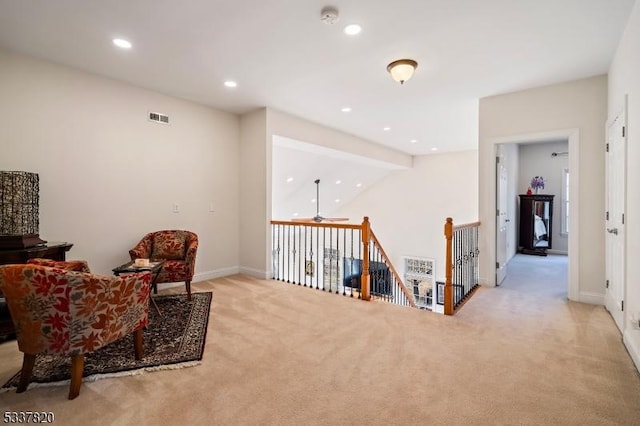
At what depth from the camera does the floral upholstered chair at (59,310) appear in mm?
1886

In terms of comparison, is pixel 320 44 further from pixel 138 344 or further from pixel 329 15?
Answer: pixel 138 344

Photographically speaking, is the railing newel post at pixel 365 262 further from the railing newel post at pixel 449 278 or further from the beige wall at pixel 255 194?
the beige wall at pixel 255 194

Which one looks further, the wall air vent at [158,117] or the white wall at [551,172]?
the white wall at [551,172]

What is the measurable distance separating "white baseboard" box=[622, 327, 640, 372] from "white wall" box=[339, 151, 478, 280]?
6.54 metres

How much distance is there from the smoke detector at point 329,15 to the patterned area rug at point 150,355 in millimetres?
2949

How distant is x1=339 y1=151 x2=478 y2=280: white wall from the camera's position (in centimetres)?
909

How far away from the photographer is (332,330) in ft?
9.99

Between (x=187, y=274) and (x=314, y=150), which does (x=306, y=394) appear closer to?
(x=187, y=274)

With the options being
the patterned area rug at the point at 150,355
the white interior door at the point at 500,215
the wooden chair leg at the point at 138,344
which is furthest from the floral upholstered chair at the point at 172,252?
the white interior door at the point at 500,215

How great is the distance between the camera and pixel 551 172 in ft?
25.1

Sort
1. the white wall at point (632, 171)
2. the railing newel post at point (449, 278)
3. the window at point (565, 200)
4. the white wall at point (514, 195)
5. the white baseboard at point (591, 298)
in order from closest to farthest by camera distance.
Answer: the white wall at point (632, 171), the railing newel post at point (449, 278), the white baseboard at point (591, 298), the white wall at point (514, 195), the window at point (565, 200)

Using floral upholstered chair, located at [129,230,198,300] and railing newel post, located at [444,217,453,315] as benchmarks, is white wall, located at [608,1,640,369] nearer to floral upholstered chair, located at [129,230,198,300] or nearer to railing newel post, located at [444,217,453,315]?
railing newel post, located at [444,217,453,315]

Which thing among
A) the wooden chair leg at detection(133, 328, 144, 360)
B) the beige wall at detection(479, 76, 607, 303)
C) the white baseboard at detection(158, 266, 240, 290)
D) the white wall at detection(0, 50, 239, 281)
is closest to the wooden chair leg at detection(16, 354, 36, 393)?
the wooden chair leg at detection(133, 328, 144, 360)

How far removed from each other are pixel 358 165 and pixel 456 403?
7331 mm
